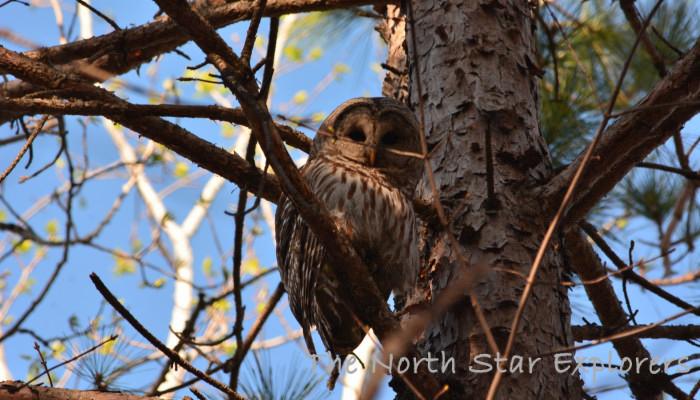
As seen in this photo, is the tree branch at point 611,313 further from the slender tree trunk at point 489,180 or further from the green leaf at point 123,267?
the green leaf at point 123,267

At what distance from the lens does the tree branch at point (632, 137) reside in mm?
2566

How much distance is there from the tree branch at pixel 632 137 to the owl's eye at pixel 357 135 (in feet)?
3.30

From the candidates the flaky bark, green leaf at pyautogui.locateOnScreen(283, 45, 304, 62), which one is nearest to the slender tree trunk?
the flaky bark

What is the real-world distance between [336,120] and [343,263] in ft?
4.87

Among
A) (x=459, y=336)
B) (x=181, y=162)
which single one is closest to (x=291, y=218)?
(x=459, y=336)

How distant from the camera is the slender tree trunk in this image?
2631 mm

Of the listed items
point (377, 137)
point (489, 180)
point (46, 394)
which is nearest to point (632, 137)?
point (489, 180)

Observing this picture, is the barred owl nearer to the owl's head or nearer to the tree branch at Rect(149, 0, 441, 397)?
the owl's head

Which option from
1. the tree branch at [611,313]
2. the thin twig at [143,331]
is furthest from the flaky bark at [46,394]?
the tree branch at [611,313]

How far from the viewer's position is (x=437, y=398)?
242 centimetres

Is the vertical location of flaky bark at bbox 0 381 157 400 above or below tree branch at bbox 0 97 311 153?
below

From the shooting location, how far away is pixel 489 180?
269 centimetres

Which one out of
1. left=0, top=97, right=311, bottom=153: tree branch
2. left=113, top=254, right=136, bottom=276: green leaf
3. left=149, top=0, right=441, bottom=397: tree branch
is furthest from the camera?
left=113, top=254, right=136, bottom=276: green leaf

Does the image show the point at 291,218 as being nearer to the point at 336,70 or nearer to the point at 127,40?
the point at 127,40
